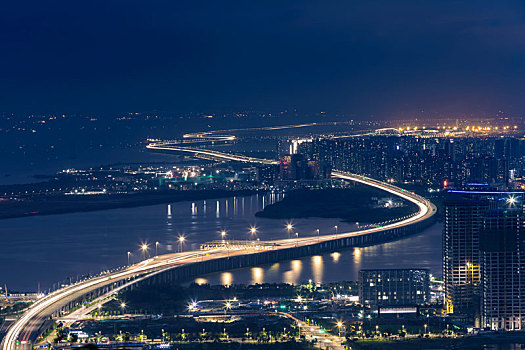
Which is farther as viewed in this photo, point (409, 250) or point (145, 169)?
point (145, 169)

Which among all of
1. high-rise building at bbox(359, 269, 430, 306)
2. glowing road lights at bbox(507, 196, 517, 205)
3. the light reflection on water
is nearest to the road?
the light reflection on water

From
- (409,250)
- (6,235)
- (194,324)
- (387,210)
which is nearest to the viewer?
(194,324)

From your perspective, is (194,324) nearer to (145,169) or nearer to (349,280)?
(349,280)

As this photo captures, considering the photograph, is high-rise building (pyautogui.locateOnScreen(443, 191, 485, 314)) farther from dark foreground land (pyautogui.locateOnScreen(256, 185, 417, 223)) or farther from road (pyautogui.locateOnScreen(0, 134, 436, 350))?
dark foreground land (pyautogui.locateOnScreen(256, 185, 417, 223))

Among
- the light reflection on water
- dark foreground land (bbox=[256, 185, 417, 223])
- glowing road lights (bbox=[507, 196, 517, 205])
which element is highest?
glowing road lights (bbox=[507, 196, 517, 205])

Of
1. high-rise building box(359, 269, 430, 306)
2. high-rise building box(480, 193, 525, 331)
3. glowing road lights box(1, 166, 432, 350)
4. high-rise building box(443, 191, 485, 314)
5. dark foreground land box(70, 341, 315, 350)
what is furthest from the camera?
high-rise building box(359, 269, 430, 306)

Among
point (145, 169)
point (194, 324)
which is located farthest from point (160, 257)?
point (145, 169)

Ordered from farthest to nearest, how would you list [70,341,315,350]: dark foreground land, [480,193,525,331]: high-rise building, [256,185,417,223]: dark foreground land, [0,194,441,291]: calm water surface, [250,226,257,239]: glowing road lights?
1. [256,185,417,223]: dark foreground land
2. [250,226,257,239]: glowing road lights
3. [0,194,441,291]: calm water surface
4. [480,193,525,331]: high-rise building
5. [70,341,315,350]: dark foreground land

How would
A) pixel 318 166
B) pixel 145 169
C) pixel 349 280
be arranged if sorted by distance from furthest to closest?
pixel 145 169, pixel 318 166, pixel 349 280
